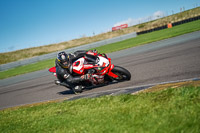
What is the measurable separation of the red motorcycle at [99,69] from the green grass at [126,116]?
75.8 inches

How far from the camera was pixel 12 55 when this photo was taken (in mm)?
50781

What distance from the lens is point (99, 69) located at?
7.92 meters

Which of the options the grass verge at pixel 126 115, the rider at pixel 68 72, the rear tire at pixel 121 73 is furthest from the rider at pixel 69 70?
the grass verge at pixel 126 115

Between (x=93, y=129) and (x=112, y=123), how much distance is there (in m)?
0.33

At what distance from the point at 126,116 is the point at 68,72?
4768 millimetres

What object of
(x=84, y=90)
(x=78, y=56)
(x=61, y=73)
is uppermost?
(x=78, y=56)

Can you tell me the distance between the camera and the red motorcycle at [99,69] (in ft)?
26.0

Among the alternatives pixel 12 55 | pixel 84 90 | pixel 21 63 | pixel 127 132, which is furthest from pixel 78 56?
pixel 12 55

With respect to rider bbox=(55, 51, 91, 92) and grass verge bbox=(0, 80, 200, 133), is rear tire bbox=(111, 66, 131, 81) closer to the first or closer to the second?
rider bbox=(55, 51, 91, 92)

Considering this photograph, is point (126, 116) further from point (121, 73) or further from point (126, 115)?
point (121, 73)

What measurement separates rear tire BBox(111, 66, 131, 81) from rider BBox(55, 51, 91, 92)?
3.07ft

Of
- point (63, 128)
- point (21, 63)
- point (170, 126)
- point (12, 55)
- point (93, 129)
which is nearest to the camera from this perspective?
point (170, 126)

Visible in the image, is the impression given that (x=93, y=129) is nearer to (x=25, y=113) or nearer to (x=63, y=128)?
(x=63, y=128)

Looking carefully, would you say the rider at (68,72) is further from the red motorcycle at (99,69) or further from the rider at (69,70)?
the red motorcycle at (99,69)
